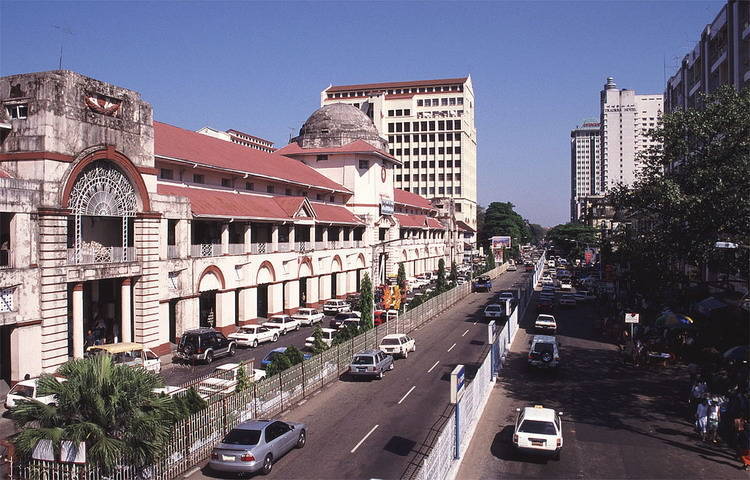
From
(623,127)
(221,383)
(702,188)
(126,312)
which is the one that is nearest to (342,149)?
(126,312)

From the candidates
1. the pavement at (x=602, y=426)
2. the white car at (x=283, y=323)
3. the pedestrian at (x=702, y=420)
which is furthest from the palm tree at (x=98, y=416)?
the white car at (x=283, y=323)

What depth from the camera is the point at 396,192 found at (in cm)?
9694

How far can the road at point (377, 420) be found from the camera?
59.8 ft

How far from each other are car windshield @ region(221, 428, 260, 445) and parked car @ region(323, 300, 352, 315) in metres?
36.4

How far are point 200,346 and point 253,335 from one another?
5.77 m

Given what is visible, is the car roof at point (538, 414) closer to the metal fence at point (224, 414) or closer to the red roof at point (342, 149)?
the metal fence at point (224, 414)

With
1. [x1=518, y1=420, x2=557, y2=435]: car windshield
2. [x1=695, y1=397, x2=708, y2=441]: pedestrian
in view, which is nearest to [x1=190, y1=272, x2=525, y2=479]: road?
[x1=518, y1=420, x2=557, y2=435]: car windshield

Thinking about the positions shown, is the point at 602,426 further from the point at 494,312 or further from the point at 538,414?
the point at 494,312

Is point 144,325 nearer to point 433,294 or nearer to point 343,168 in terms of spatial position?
point 433,294

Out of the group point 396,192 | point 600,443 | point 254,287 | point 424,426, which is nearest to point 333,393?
point 424,426

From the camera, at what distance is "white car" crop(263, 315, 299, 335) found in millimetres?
43469

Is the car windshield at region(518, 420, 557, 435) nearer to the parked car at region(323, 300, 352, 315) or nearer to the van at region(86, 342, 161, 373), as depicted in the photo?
the van at region(86, 342, 161, 373)

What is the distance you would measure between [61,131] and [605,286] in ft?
187

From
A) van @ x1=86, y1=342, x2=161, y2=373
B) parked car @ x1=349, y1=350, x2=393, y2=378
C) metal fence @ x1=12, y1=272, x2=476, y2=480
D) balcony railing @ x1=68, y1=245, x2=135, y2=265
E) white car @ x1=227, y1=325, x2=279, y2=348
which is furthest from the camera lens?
white car @ x1=227, y1=325, x2=279, y2=348
